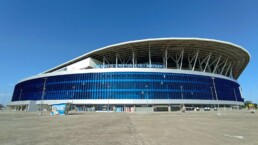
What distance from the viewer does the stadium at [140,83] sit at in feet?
206

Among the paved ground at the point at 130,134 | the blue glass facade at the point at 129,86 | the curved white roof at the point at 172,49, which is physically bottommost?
the paved ground at the point at 130,134

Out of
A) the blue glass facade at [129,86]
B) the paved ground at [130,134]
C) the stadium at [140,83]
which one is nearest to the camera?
the paved ground at [130,134]

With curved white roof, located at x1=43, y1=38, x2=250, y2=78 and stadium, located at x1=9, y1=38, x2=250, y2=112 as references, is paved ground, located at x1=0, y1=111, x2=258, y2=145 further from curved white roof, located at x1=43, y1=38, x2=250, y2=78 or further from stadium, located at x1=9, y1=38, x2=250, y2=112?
curved white roof, located at x1=43, y1=38, x2=250, y2=78

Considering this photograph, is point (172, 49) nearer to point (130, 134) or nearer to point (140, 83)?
point (140, 83)

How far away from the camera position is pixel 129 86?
63.7m

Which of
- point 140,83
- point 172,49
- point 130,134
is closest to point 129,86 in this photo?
point 140,83

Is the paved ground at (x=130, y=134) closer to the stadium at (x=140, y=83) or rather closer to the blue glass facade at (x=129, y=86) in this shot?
the stadium at (x=140, y=83)

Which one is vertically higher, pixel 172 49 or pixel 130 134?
pixel 172 49

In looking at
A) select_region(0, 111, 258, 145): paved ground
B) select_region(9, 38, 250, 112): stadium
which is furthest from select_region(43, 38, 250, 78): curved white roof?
select_region(0, 111, 258, 145): paved ground

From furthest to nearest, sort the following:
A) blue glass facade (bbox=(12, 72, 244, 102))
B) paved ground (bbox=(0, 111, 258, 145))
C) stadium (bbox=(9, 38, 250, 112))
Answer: blue glass facade (bbox=(12, 72, 244, 102)), stadium (bbox=(9, 38, 250, 112)), paved ground (bbox=(0, 111, 258, 145))

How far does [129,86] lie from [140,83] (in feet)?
15.8

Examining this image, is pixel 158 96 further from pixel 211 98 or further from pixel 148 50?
pixel 211 98

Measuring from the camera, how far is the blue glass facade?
63375 mm

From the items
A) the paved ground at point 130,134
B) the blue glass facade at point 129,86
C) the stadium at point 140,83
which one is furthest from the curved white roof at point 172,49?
the paved ground at point 130,134
